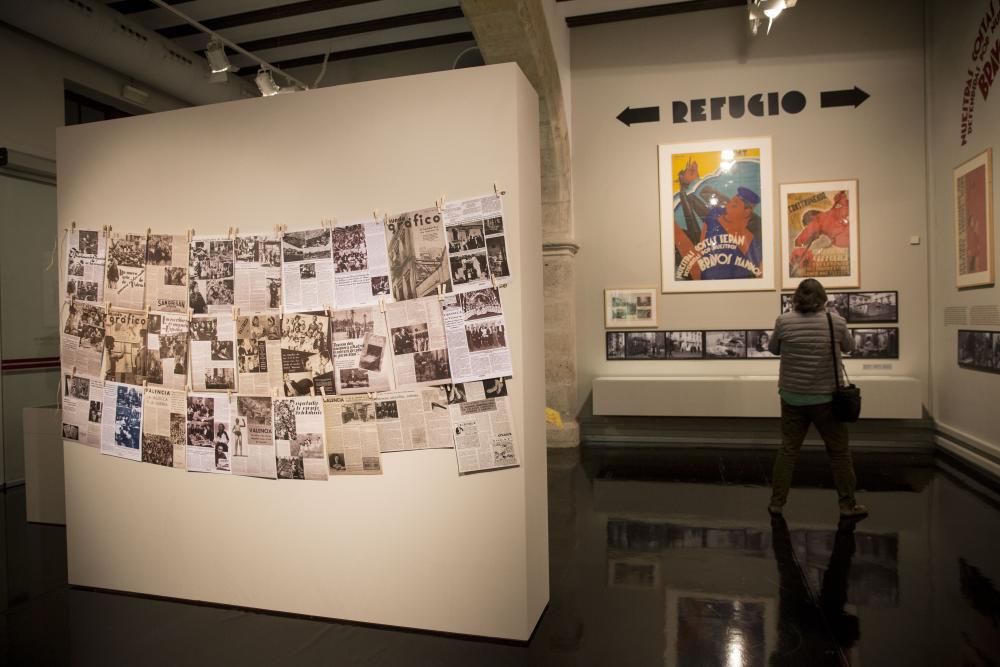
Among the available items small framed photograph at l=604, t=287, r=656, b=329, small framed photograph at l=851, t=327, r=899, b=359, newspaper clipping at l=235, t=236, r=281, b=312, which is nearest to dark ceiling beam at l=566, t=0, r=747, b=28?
small framed photograph at l=604, t=287, r=656, b=329

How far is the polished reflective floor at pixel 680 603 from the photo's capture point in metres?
2.50

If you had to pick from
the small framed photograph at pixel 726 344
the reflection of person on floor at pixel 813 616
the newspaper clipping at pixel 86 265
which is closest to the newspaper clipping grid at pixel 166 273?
the newspaper clipping at pixel 86 265

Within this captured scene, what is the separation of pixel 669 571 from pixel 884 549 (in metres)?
1.35

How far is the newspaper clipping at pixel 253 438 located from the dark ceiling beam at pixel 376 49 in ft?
18.5

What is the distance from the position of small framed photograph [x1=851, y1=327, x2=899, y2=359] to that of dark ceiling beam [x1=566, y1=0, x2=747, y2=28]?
378 centimetres

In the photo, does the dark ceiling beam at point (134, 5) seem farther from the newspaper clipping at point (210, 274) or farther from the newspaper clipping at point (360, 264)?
the newspaper clipping at point (360, 264)

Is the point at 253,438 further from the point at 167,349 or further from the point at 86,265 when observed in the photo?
the point at 86,265

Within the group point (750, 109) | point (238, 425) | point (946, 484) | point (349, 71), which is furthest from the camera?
point (349, 71)

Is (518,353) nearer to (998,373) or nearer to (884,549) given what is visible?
(884,549)

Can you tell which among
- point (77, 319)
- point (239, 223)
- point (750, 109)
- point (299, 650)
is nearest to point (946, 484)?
point (750, 109)

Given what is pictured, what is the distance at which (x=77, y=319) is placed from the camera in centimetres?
327

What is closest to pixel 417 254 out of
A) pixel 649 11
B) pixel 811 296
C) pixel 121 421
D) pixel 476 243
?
pixel 476 243

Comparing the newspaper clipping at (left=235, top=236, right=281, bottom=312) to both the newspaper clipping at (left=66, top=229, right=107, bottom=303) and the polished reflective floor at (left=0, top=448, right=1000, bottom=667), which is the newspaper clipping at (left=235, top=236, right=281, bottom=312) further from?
the polished reflective floor at (left=0, top=448, right=1000, bottom=667)

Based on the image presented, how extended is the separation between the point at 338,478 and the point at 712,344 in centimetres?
499
